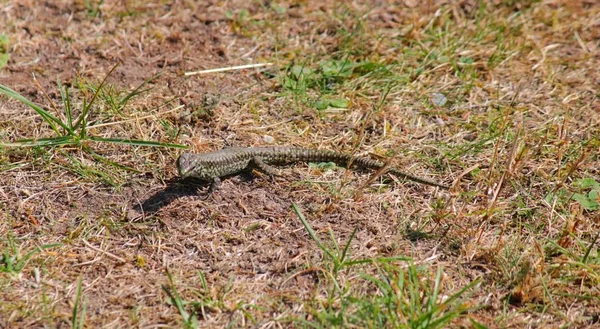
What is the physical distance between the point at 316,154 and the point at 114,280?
8.02 ft

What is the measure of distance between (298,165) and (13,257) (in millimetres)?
2848

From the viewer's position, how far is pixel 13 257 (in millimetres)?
5039

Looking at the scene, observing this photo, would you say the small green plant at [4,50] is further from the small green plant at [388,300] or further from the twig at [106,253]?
the small green plant at [388,300]

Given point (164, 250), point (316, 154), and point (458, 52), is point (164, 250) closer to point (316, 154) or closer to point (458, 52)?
point (316, 154)

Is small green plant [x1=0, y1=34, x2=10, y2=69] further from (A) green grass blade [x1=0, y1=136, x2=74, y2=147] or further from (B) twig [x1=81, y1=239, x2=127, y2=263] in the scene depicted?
(B) twig [x1=81, y1=239, x2=127, y2=263]

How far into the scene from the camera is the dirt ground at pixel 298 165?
4.94 meters

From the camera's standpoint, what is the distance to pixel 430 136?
22.4ft

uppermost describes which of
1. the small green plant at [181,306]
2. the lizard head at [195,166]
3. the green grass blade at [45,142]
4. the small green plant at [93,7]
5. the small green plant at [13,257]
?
the small green plant at [93,7]

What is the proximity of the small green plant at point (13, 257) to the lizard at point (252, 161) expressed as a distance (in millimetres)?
1420

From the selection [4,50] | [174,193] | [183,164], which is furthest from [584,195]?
[4,50]

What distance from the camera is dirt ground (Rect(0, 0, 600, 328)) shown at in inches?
195

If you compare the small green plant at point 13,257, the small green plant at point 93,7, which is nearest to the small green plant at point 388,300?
the small green plant at point 13,257

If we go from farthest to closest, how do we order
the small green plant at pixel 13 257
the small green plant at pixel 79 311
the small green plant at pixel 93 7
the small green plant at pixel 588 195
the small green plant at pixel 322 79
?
the small green plant at pixel 93 7, the small green plant at pixel 322 79, the small green plant at pixel 588 195, the small green plant at pixel 13 257, the small green plant at pixel 79 311

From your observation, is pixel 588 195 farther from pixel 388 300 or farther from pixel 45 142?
pixel 45 142
